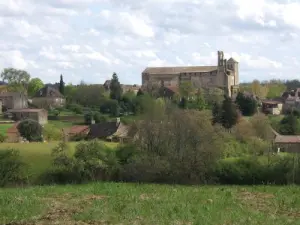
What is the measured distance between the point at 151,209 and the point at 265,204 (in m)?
5.04

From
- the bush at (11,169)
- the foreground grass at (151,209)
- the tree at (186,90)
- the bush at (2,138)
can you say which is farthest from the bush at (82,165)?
the tree at (186,90)

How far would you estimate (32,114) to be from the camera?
96562mm

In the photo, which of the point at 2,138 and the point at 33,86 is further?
the point at 33,86

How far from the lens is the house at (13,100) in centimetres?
11850

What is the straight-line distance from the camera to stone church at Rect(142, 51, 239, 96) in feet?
503

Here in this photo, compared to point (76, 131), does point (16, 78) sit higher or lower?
higher

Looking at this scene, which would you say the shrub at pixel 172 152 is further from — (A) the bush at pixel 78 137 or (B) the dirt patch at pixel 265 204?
(A) the bush at pixel 78 137

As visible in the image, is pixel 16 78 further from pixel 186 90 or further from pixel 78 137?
pixel 78 137

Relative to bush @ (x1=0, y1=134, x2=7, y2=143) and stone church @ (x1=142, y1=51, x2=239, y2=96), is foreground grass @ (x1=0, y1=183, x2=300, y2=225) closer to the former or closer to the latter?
bush @ (x1=0, y1=134, x2=7, y2=143)

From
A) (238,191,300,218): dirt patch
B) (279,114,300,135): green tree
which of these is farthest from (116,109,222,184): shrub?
(279,114,300,135): green tree


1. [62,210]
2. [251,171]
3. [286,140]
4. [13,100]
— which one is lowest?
[286,140]

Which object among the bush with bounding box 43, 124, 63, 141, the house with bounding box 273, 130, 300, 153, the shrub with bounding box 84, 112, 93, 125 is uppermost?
the shrub with bounding box 84, 112, 93, 125

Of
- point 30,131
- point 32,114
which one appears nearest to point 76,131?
point 30,131

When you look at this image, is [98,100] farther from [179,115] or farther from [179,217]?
[179,217]
